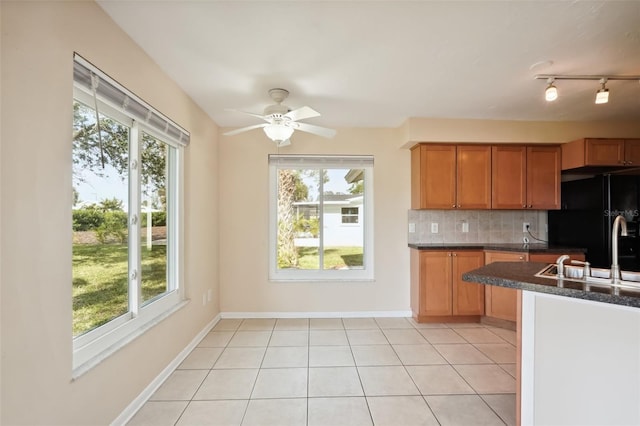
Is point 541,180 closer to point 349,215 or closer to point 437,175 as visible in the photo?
point 437,175

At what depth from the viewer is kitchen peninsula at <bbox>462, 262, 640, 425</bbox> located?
1.31 meters

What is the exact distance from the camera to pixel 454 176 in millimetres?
3404

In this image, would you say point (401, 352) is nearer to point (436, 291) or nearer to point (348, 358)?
point (348, 358)

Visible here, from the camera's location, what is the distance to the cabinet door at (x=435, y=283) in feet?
11.0

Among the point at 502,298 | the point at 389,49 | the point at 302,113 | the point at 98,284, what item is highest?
the point at 389,49

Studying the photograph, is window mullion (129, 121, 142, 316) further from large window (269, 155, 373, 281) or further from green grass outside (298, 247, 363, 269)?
green grass outside (298, 247, 363, 269)

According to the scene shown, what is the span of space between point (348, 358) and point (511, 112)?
3.05m

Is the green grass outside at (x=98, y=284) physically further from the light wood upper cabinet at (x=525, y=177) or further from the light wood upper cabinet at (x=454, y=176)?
the light wood upper cabinet at (x=525, y=177)

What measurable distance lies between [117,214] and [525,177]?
162 inches

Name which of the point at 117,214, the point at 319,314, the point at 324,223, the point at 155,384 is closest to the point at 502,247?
the point at 324,223

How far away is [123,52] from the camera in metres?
1.75

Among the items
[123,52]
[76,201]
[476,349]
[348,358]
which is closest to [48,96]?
[76,201]

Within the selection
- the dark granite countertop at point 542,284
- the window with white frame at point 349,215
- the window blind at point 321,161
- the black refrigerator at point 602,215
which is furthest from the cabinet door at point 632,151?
the window with white frame at point 349,215

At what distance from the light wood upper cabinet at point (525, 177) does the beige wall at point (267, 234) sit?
1.11 metres
